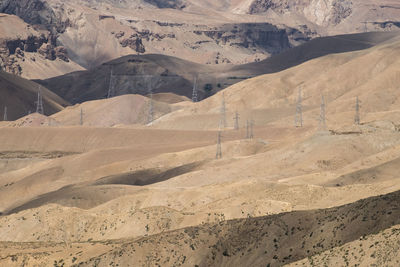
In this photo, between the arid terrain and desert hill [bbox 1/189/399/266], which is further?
the arid terrain

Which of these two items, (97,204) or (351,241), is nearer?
(351,241)

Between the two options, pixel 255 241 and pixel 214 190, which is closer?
pixel 255 241

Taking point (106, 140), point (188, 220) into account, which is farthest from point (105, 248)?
point (106, 140)

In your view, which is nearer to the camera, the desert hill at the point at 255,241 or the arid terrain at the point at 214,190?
the desert hill at the point at 255,241

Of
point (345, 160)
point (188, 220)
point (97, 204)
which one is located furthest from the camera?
point (345, 160)

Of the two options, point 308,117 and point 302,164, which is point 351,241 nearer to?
point 302,164

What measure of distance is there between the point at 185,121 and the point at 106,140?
1163 inches

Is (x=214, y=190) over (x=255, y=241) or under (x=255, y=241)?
under

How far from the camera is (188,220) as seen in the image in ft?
213

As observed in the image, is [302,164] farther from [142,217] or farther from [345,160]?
[142,217]

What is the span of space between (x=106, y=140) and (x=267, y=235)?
384 ft

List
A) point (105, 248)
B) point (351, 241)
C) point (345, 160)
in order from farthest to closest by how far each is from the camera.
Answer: point (345, 160) → point (105, 248) → point (351, 241)

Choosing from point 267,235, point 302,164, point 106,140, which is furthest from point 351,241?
point 106,140

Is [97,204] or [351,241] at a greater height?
[351,241]
